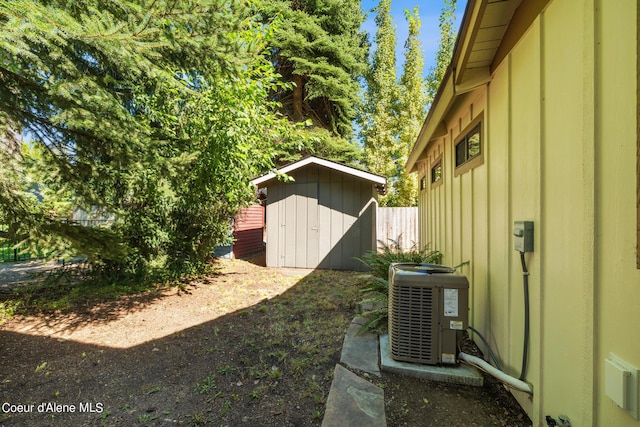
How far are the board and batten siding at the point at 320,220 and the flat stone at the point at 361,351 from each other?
4835mm

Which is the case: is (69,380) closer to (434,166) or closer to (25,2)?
(25,2)

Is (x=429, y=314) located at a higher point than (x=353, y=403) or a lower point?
higher

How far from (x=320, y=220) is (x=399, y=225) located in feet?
13.2

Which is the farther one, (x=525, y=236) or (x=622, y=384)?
(x=525, y=236)

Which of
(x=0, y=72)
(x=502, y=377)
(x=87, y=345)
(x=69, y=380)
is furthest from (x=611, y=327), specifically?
(x=0, y=72)

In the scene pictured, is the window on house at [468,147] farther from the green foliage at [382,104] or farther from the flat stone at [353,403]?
the green foliage at [382,104]

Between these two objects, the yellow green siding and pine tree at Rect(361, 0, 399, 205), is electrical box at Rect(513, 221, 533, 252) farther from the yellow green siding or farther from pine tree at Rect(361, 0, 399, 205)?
pine tree at Rect(361, 0, 399, 205)

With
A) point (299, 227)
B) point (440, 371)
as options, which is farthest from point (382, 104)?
point (440, 371)

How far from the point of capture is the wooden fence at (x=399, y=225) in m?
10.9

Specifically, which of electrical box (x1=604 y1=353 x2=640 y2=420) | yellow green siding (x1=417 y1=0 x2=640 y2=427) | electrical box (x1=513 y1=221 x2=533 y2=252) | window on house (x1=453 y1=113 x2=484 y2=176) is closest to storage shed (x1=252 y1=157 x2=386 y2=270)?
window on house (x1=453 y1=113 x2=484 y2=176)

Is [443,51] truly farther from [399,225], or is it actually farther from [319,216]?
[319,216]

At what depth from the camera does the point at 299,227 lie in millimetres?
8414

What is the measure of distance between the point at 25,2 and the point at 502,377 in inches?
181

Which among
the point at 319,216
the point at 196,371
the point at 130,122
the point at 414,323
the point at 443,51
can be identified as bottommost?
the point at 196,371
